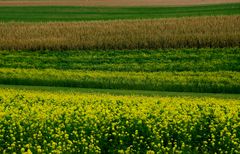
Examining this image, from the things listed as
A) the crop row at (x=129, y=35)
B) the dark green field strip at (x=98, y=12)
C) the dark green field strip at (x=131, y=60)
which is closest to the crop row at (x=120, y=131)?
the dark green field strip at (x=131, y=60)

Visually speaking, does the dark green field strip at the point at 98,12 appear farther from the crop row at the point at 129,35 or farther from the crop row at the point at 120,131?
the crop row at the point at 120,131

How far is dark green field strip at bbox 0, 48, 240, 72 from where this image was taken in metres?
31.0

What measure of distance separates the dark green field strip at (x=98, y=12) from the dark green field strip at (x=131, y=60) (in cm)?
1776

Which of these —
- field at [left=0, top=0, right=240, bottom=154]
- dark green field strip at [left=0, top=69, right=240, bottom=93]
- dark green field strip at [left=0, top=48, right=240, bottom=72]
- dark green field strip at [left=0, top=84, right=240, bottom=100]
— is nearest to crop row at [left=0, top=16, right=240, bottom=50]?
field at [left=0, top=0, right=240, bottom=154]

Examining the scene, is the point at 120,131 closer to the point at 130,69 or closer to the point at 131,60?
the point at 130,69

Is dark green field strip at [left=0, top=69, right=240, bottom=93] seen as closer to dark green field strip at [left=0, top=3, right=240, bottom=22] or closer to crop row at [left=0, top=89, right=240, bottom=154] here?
crop row at [left=0, top=89, right=240, bottom=154]

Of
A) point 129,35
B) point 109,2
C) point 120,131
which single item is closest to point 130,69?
point 129,35

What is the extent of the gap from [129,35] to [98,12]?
21.0 m

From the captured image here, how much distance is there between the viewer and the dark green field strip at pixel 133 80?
2599 centimetres

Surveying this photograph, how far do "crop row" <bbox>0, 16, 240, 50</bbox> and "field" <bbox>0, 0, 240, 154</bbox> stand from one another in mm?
76

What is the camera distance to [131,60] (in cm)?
3384

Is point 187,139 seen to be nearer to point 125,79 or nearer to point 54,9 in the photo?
point 125,79

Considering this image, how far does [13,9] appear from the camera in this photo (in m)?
62.9

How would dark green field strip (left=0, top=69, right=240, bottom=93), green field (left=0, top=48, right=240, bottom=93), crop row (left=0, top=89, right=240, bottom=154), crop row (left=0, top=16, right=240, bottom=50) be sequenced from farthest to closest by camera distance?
1. crop row (left=0, top=16, right=240, bottom=50)
2. green field (left=0, top=48, right=240, bottom=93)
3. dark green field strip (left=0, top=69, right=240, bottom=93)
4. crop row (left=0, top=89, right=240, bottom=154)
